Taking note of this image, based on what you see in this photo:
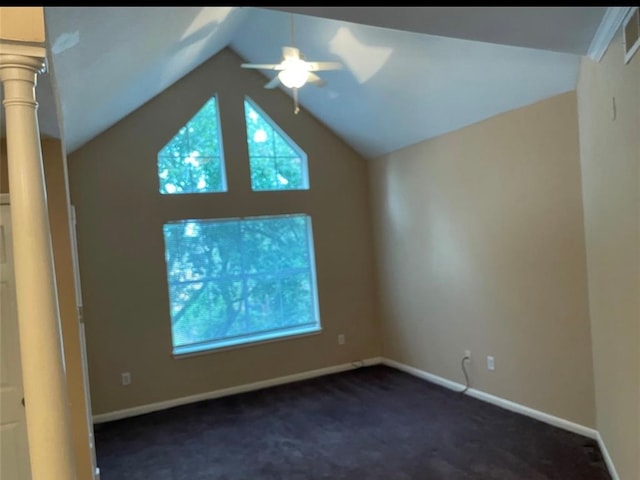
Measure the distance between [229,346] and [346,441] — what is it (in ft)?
6.31

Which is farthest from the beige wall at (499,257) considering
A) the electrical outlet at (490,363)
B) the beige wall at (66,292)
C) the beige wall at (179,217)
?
the beige wall at (66,292)

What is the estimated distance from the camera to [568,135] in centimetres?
361

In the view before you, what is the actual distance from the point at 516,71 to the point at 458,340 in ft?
8.24

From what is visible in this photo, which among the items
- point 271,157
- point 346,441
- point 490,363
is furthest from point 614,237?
point 271,157

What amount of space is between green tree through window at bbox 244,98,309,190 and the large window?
0.40 meters

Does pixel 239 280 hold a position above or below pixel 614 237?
below

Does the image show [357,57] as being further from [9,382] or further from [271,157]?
[9,382]

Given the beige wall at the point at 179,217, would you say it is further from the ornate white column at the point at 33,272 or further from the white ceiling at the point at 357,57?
the ornate white column at the point at 33,272

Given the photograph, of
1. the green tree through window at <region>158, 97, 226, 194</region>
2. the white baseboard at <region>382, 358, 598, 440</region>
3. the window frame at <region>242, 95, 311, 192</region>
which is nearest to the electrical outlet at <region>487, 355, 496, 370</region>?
the white baseboard at <region>382, 358, 598, 440</region>

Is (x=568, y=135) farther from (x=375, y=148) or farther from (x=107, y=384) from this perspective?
(x=107, y=384)

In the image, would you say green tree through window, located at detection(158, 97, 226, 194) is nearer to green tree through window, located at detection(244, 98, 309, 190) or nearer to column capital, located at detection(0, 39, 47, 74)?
green tree through window, located at detection(244, 98, 309, 190)

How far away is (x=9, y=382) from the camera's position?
2.73 m

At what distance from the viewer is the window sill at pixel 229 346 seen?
5.09 metres

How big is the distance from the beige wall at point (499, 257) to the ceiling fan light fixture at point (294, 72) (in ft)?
5.96
